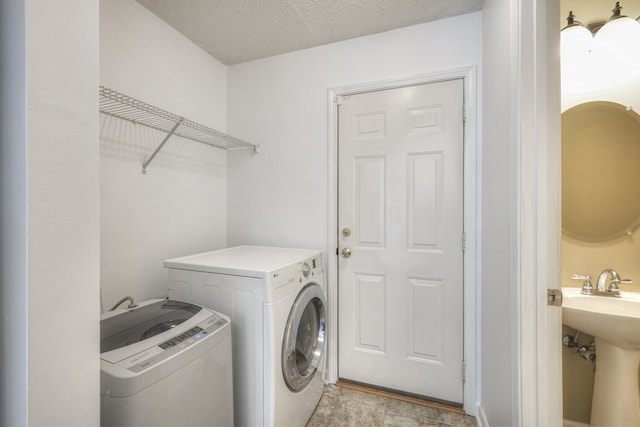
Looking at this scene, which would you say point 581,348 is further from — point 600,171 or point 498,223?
point 600,171

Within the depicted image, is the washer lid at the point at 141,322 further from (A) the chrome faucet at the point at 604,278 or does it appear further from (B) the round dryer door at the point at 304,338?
(A) the chrome faucet at the point at 604,278

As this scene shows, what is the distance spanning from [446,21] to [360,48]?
0.56 metres

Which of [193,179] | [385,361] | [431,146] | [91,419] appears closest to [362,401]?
[385,361]

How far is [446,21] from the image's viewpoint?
1762 millimetres

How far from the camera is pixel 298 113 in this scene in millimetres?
2125

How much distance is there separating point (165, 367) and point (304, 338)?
86 cm

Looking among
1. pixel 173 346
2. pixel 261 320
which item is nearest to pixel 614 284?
pixel 261 320

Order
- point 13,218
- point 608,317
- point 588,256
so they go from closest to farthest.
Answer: point 13,218 → point 608,317 → point 588,256

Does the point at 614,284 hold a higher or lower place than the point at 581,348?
higher

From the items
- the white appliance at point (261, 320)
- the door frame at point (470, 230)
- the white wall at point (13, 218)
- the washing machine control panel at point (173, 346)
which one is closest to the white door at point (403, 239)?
the door frame at point (470, 230)

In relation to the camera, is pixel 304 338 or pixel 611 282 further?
pixel 304 338

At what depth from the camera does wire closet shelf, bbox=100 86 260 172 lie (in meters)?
1.34

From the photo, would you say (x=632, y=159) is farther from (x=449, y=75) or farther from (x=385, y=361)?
(x=385, y=361)

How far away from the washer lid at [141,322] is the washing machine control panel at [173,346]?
8 centimetres
